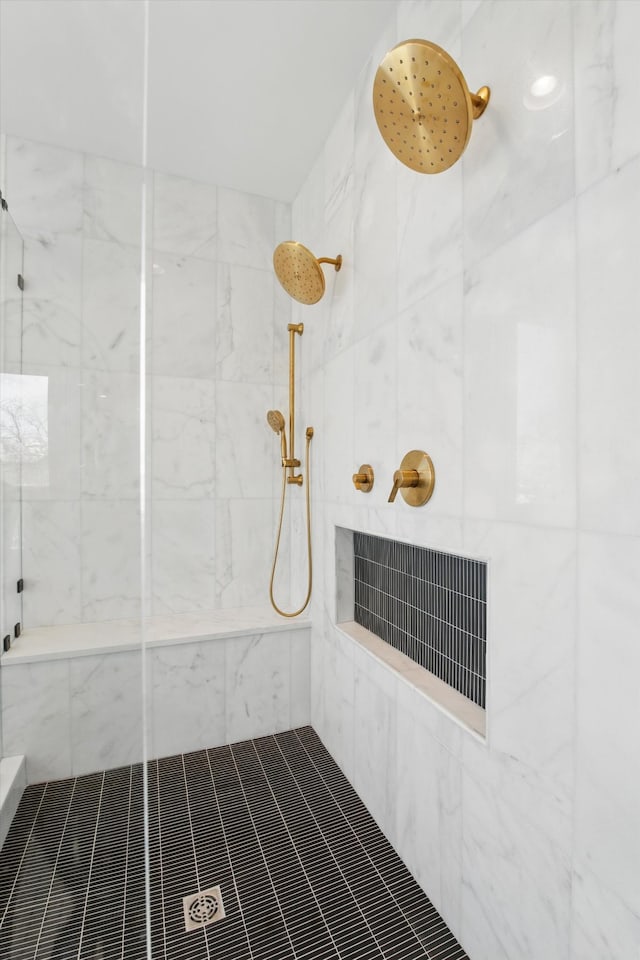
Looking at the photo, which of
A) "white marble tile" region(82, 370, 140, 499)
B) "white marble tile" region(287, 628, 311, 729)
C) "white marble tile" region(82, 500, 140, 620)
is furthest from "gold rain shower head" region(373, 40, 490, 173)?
"white marble tile" region(287, 628, 311, 729)

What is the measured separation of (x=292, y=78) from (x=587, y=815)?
2.25 m

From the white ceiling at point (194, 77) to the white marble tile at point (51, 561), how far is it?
2.77 ft

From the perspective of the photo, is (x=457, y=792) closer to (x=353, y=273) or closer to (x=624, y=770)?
(x=624, y=770)

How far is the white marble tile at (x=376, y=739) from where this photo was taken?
1.40 m

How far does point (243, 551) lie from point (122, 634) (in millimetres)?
1025

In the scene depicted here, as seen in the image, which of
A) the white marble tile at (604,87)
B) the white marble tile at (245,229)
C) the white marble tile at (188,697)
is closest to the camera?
the white marble tile at (604,87)

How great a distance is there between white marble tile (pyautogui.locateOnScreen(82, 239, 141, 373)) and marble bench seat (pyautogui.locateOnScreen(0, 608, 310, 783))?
27.5 inches

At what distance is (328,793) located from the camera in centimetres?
165

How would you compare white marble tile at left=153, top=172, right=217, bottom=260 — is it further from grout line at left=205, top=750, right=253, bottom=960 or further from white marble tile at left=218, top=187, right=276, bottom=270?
grout line at left=205, top=750, right=253, bottom=960

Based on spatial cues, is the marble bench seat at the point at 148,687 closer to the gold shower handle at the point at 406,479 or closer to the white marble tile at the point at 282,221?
the gold shower handle at the point at 406,479

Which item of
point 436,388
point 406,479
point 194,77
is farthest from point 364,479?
point 194,77

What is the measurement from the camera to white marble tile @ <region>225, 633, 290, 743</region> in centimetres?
199

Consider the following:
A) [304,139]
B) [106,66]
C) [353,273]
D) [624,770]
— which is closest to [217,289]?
[304,139]

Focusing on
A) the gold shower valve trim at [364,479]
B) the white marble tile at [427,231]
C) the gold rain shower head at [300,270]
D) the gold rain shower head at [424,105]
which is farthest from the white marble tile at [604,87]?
the gold rain shower head at [300,270]
